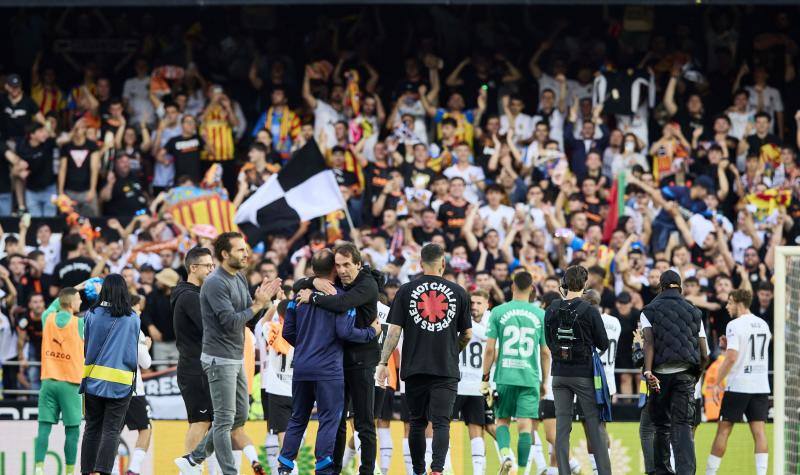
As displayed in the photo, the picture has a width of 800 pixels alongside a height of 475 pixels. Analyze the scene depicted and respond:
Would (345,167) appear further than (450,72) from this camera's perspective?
No

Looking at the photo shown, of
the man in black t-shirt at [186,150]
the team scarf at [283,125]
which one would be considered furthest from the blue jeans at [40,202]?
the team scarf at [283,125]

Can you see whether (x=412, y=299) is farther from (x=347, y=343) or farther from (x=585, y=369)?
(x=585, y=369)

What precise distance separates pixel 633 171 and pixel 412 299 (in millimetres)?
9848

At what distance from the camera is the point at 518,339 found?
1473 cm

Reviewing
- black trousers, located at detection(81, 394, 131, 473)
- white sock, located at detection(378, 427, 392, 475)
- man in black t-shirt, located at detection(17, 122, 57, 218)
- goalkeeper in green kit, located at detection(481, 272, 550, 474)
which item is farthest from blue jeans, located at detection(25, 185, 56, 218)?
goalkeeper in green kit, located at detection(481, 272, 550, 474)

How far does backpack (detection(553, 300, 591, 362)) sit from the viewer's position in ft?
44.5

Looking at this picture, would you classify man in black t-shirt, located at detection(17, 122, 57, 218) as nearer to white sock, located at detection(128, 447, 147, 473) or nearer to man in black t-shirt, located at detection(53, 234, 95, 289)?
man in black t-shirt, located at detection(53, 234, 95, 289)

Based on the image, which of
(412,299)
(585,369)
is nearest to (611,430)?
(585,369)

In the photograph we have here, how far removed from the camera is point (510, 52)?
2570 centimetres

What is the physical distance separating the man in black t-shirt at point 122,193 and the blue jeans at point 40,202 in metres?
0.87

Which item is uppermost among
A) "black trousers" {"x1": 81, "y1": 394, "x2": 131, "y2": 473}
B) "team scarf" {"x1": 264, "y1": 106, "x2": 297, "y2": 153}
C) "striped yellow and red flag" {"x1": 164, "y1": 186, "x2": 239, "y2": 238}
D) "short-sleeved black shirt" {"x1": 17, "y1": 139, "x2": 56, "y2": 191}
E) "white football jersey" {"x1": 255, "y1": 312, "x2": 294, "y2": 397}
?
"team scarf" {"x1": 264, "y1": 106, "x2": 297, "y2": 153}

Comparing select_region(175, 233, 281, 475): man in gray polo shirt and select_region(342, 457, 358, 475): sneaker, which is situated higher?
select_region(175, 233, 281, 475): man in gray polo shirt

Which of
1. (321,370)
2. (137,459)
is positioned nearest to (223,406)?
(321,370)

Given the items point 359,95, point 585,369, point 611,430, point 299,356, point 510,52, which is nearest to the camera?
point 299,356
